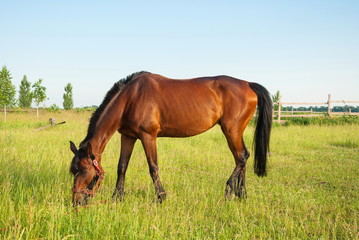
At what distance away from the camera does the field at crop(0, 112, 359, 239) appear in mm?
2930

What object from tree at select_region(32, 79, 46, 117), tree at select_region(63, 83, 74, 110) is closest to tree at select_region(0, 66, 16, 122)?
tree at select_region(32, 79, 46, 117)

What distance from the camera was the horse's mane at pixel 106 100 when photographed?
421cm

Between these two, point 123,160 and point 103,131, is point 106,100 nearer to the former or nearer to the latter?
point 103,131

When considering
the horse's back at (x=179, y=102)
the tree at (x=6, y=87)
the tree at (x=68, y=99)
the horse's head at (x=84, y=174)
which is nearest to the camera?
the horse's head at (x=84, y=174)

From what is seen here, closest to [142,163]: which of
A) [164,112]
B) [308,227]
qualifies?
[164,112]

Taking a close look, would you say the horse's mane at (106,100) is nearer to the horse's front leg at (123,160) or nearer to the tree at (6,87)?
the horse's front leg at (123,160)

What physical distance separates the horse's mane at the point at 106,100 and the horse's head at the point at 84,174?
0.25 meters

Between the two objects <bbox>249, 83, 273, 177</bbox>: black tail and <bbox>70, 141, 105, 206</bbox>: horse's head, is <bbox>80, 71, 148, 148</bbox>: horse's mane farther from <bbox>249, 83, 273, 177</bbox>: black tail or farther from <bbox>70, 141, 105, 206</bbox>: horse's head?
<bbox>249, 83, 273, 177</bbox>: black tail

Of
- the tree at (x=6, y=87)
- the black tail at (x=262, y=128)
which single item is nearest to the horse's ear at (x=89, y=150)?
the black tail at (x=262, y=128)

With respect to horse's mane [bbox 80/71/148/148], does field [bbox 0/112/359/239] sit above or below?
below

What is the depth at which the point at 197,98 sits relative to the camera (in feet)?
16.1

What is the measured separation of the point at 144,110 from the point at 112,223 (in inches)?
77.7

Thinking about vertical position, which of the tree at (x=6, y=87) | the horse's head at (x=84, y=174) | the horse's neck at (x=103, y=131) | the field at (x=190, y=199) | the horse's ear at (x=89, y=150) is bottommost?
the field at (x=190, y=199)

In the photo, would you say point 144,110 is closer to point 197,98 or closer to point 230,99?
point 197,98
